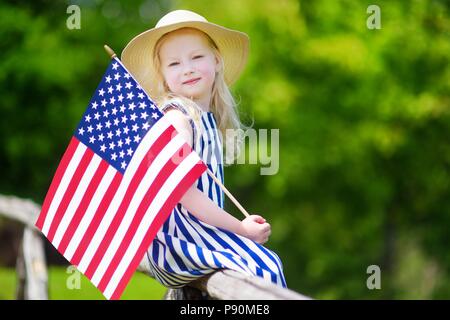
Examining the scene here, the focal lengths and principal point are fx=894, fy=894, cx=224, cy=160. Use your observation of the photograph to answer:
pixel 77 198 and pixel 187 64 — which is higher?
pixel 187 64

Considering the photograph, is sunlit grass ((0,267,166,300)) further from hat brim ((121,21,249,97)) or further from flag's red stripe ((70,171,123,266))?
flag's red stripe ((70,171,123,266))

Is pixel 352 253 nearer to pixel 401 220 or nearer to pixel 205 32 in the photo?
pixel 401 220

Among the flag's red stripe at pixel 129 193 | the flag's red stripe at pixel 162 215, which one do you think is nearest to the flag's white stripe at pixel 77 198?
the flag's red stripe at pixel 129 193

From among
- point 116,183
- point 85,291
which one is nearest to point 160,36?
point 116,183

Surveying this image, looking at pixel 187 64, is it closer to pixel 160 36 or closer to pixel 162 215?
pixel 160 36

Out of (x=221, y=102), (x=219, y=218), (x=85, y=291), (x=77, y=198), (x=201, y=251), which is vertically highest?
(x=221, y=102)

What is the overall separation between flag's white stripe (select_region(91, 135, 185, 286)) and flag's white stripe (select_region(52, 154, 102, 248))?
0.27 meters

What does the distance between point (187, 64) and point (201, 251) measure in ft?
2.68

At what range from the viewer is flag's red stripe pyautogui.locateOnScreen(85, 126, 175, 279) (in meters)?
3.41

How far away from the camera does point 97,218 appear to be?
3.52m

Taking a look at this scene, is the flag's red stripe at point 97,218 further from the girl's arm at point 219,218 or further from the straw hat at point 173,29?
the straw hat at point 173,29

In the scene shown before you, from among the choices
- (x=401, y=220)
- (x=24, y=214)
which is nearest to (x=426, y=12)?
(x=401, y=220)

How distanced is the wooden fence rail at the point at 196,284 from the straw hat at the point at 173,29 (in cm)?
92

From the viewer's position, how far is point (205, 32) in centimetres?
371
